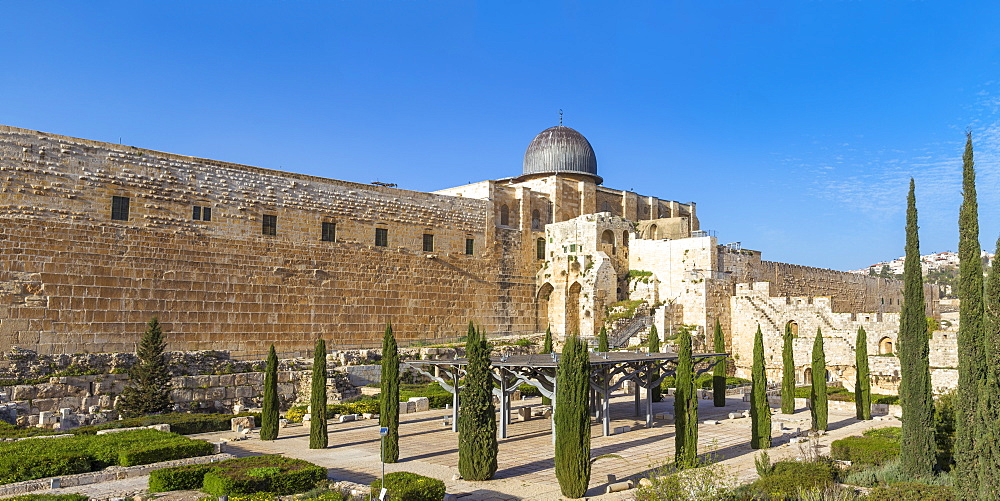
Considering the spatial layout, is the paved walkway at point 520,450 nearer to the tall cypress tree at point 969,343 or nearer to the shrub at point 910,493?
the shrub at point 910,493

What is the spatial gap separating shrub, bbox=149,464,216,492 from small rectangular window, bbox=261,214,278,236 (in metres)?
15.5

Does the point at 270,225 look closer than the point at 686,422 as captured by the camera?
No

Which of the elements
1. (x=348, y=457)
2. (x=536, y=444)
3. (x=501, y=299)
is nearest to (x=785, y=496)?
(x=536, y=444)

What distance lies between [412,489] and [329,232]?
18.7 metres

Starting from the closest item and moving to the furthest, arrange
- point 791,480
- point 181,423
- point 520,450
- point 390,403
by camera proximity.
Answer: point 791,480, point 390,403, point 520,450, point 181,423

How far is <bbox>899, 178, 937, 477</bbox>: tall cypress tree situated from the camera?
11.9m

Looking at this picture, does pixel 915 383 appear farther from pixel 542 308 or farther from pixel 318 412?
pixel 542 308

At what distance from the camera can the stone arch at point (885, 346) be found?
29556 millimetres

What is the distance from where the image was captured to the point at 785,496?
10.4 meters

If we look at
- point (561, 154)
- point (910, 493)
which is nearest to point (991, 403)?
point (910, 493)

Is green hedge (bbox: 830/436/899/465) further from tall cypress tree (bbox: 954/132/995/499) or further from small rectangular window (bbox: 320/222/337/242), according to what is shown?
small rectangular window (bbox: 320/222/337/242)

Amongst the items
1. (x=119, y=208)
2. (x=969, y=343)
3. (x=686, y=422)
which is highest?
(x=119, y=208)

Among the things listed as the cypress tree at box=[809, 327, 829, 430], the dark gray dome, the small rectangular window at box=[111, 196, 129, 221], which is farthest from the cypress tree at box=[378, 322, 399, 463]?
the dark gray dome

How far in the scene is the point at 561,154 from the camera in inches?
1518
